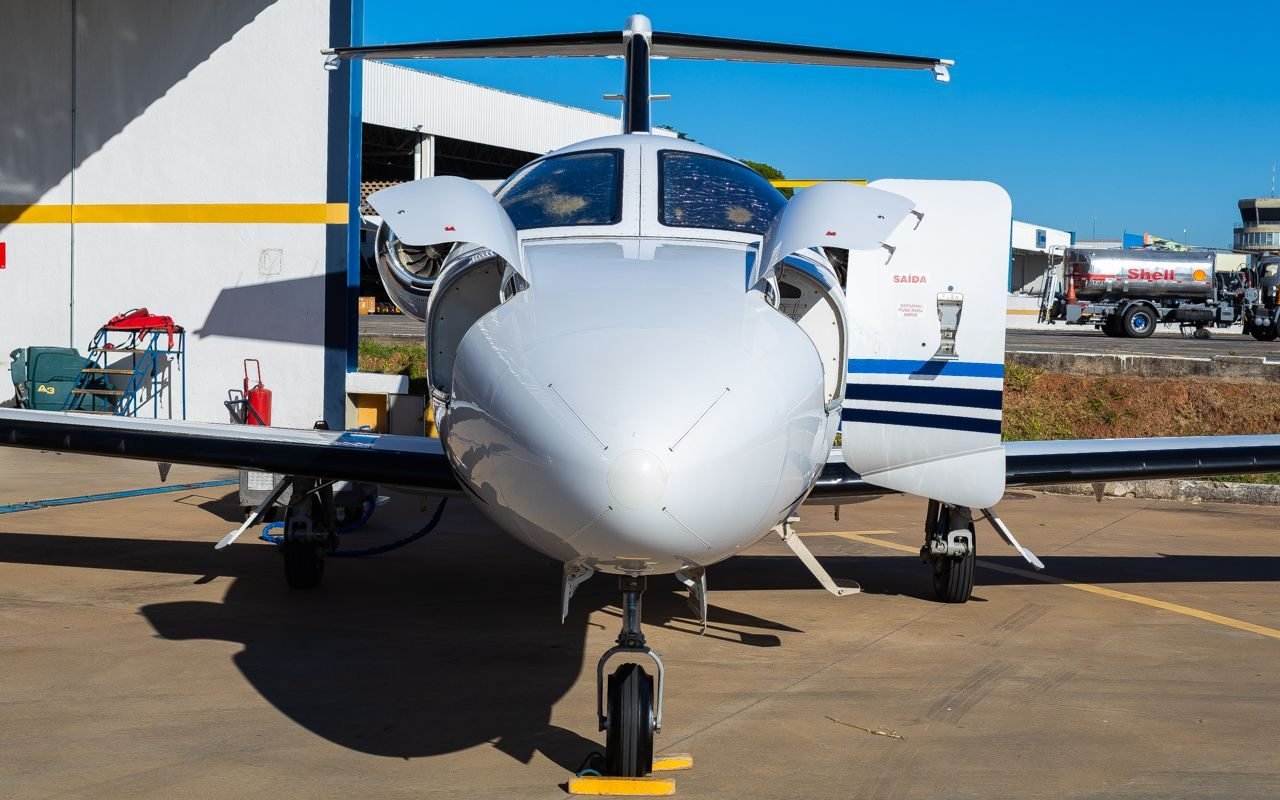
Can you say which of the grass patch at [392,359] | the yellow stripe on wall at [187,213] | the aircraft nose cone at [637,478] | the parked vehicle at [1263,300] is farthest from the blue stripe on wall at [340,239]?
the parked vehicle at [1263,300]

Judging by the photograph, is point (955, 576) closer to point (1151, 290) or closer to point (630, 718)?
point (630, 718)

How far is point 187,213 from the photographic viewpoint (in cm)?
1480

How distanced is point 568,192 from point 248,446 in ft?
8.92

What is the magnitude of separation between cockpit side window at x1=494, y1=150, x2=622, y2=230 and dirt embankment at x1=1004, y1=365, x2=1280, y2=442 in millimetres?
10397

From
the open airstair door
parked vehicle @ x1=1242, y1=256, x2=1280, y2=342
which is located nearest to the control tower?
parked vehicle @ x1=1242, y1=256, x2=1280, y2=342

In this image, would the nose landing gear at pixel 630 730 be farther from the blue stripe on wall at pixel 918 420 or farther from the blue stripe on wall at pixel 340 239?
the blue stripe on wall at pixel 340 239

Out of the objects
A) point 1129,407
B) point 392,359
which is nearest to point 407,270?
point 392,359

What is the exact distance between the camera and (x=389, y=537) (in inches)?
419

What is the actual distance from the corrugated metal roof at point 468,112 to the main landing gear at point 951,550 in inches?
1336

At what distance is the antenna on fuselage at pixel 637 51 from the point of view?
30.6 feet

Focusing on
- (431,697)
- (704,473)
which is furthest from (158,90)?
(704,473)

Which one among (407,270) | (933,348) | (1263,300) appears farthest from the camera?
(1263,300)

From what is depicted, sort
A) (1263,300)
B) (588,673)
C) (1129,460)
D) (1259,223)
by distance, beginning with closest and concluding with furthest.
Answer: (588,673), (1129,460), (1263,300), (1259,223)

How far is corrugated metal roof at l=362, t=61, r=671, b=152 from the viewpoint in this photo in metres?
42.4
